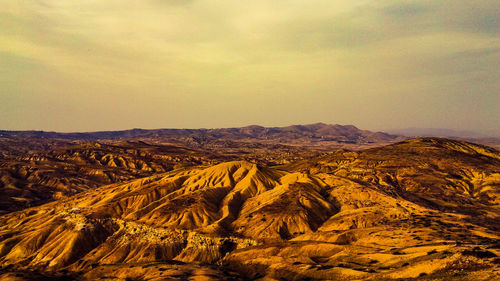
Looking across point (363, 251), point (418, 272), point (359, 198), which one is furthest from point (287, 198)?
point (418, 272)

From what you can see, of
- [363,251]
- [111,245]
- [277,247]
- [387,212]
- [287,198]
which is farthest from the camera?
[287,198]

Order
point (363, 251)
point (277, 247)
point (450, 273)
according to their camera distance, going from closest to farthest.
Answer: point (450, 273), point (363, 251), point (277, 247)

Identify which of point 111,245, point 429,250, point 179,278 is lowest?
point 111,245

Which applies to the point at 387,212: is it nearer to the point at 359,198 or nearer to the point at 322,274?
the point at 359,198

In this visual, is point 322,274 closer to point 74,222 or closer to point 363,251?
point 363,251

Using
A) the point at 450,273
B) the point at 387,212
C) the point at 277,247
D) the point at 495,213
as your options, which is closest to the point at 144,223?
the point at 277,247

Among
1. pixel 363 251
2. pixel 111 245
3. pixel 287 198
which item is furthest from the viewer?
pixel 287 198

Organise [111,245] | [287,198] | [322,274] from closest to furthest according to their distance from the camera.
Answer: [322,274] < [111,245] < [287,198]

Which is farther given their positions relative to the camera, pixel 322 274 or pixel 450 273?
pixel 322 274

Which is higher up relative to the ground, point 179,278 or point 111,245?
point 179,278
